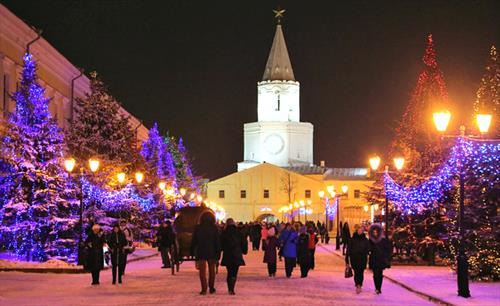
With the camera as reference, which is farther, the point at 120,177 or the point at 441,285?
the point at 120,177

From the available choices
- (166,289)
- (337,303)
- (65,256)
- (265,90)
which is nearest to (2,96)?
(65,256)

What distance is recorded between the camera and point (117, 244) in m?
24.5

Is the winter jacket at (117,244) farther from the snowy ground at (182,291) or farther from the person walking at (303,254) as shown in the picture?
the person walking at (303,254)

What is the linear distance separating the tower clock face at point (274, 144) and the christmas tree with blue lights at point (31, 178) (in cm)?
11486

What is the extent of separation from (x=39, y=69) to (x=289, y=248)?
25868 millimetres

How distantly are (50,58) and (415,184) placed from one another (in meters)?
24.1

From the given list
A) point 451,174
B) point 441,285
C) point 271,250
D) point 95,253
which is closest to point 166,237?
point 271,250

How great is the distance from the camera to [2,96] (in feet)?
141

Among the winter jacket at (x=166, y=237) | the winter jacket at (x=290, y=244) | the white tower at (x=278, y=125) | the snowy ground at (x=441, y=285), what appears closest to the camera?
the snowy ground at (x=441, y=285)

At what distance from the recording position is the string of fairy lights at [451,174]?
25.2 meters

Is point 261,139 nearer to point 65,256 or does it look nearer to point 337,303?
point 65,256

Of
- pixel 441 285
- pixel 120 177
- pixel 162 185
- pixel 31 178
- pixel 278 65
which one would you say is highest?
pixel 278 65

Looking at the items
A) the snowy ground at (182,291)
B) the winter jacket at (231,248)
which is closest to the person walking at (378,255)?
the snowy ground at (182,291)

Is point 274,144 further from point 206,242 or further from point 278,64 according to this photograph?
point 206,242
